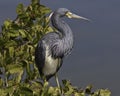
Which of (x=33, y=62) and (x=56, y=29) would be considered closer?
(x=33, y=62)

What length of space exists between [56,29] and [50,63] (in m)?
0.57

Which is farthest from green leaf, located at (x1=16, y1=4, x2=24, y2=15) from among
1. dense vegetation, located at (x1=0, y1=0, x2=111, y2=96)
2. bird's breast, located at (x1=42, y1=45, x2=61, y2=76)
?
bird's breast, located at (x1=42, y1=45, x2=61, y2=76)

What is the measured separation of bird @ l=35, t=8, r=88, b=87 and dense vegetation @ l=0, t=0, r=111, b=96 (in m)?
0.31

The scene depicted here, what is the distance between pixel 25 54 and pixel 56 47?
1204 millimetres

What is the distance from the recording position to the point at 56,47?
7344 millimetres

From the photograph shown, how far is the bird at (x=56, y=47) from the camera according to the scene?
718 centimetres

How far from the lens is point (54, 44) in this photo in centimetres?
729

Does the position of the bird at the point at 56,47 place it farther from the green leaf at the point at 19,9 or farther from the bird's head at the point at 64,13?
the green leaf at the point at 19,9

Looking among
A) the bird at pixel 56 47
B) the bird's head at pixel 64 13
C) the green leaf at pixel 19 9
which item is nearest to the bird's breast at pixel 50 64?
the bird at pixel 56 47

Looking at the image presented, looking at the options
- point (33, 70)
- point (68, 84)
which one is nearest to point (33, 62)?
point (33, 70)

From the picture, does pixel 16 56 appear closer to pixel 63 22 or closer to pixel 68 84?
pixel 68 84

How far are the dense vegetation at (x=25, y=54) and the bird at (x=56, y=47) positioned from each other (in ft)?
1.00

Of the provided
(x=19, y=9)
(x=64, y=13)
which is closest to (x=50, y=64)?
(x=64, y=13)

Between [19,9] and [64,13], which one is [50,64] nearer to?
[64,13]
